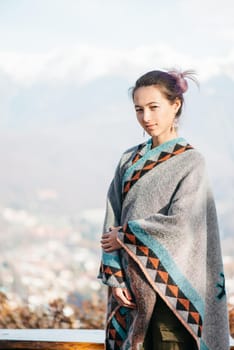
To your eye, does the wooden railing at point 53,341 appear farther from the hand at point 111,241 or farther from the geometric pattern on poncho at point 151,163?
the geometric pattern on poncho at point 151,163

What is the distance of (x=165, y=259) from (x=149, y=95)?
45 cm

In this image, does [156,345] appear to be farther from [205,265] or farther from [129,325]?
[205,265]

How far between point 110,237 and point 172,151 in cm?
29

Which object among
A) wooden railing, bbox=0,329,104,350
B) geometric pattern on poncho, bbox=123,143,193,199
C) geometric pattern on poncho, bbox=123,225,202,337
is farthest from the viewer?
wooden railing, bbox=0,329,104,350

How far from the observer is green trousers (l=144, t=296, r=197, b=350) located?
216 cm

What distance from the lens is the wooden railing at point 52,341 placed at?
283 cm

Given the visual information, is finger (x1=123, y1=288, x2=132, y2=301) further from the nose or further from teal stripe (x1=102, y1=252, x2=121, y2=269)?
the nose

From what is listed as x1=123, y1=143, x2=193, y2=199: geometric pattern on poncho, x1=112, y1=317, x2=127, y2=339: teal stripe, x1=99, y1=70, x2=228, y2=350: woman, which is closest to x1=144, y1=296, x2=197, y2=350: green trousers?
x1=99, y1=70, x2=228, y2=350: woman

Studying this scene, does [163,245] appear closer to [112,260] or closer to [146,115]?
[112,260]

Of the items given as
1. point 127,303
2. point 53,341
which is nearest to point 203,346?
point 127,303

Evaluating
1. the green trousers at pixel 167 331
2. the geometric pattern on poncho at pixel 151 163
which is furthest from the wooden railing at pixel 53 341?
Result: the geometric pattern on poncho at pixel 151 163

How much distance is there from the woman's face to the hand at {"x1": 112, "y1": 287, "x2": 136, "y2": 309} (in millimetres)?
442

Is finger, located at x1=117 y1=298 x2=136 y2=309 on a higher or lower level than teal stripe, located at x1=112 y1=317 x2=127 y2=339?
higher

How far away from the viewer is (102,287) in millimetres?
4652
